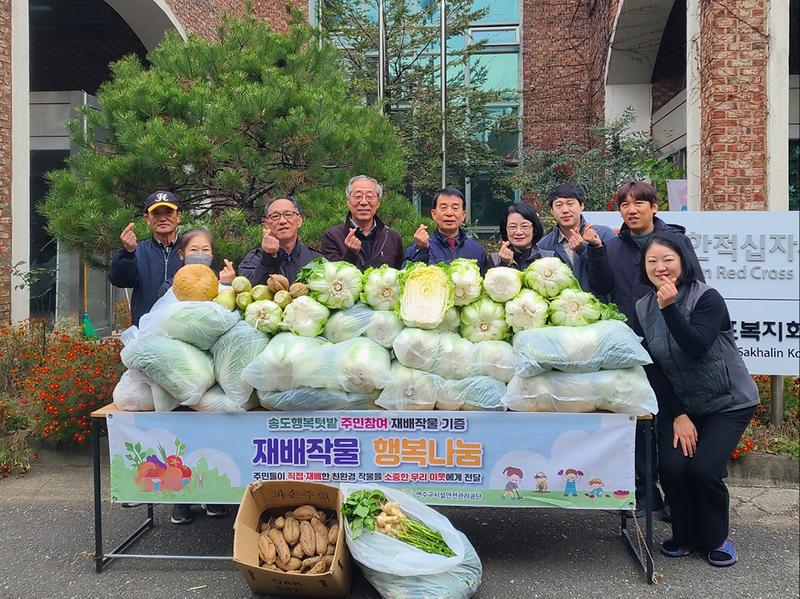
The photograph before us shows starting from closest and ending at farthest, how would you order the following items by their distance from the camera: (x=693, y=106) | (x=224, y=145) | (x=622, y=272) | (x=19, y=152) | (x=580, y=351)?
1. (x=580, y=351)
2. (x=622, y=272)
3. (x=224, y=145)
4. (x=693, y=106)
5. (x=19, y=152)

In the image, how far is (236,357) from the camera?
126 inches

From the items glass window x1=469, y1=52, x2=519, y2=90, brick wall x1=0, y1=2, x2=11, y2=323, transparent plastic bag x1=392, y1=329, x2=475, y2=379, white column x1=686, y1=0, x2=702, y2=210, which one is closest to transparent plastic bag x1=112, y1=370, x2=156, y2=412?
transparent plastic bag x1=392, y1=329, x2=475, y2=379

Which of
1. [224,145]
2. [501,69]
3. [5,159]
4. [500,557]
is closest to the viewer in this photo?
[500,557]

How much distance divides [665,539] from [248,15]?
17.0 feet

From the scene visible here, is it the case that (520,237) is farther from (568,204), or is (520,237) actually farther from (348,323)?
(348,323)

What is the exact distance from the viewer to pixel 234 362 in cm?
321

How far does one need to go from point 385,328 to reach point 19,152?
6114 mm

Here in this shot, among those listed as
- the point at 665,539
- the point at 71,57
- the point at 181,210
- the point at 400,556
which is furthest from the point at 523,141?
the point at 400,556

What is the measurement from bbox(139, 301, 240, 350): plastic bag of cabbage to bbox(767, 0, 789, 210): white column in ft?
18.4

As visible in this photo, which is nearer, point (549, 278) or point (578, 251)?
point (549, 278)

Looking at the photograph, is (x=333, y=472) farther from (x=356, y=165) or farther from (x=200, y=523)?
(x=356, y=165)

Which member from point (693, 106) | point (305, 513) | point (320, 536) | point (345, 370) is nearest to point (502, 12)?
point (693, 106)

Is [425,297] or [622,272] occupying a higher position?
[622,272]

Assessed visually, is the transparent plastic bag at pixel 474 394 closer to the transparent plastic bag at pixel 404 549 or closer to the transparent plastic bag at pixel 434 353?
the transparent plastic bag at pixel 434 353
